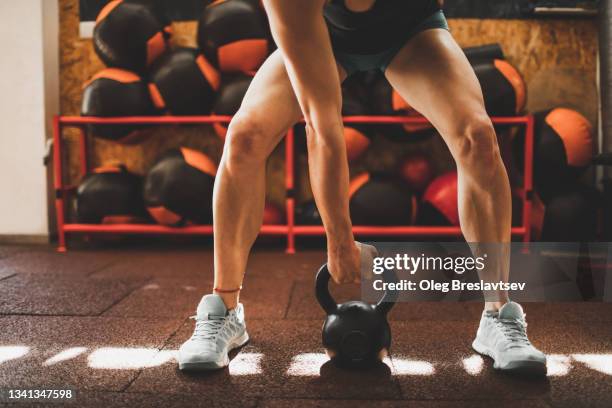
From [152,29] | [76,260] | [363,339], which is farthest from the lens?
[152,29]

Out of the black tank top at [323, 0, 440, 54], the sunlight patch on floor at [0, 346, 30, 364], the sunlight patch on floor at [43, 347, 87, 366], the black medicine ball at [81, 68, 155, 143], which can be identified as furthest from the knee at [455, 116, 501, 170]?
the black medicine ball at [81, 68, 155, 143]

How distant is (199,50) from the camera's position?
2982mm

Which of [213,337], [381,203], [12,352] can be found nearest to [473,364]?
[213,337]

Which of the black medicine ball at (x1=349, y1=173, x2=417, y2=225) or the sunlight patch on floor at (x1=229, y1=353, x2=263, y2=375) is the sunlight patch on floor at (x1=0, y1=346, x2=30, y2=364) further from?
the black medicine ball at (x1=349, y1=173, x2=417, y2=225)

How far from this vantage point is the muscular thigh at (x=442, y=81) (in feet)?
3.79

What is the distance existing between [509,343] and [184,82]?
231 centimetres

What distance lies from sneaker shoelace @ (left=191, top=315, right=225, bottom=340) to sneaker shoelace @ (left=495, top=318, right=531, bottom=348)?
68 cm

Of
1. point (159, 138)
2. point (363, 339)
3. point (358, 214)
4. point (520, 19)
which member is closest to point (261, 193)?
point (363, 339)

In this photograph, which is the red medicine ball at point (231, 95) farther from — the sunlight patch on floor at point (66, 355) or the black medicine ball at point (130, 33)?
the sunlight patch on floor at point (66, 355)

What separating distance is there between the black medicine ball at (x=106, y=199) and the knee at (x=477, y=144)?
224 cm

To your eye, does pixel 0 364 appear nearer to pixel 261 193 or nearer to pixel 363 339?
pixel 261 193

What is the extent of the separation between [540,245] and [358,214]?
3.30ft

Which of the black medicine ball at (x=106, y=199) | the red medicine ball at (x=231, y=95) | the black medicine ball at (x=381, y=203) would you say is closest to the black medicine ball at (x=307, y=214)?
the black medicine ball at (x=381, y=203)

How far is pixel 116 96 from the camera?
2.88 metres
